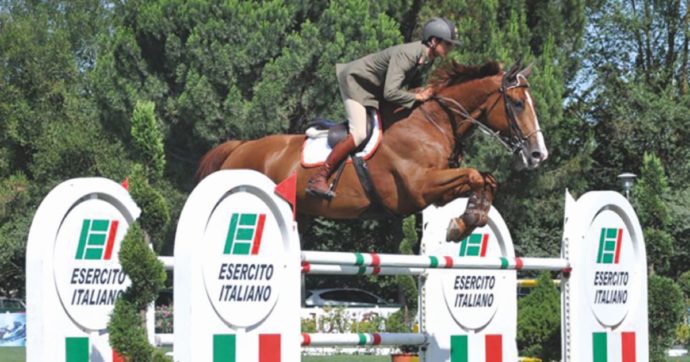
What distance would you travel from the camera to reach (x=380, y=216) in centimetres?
772

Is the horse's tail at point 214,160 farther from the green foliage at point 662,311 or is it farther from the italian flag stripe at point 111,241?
the green foliage at point 662,311

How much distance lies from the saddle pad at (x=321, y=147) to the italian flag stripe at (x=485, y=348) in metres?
1.28

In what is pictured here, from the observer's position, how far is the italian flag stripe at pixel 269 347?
5504 millimetres

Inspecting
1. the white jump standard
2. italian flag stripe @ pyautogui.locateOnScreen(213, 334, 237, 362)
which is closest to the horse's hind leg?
the white jump standard

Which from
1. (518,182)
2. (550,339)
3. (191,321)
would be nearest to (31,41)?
(518,182)

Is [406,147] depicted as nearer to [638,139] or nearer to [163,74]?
[163,74]

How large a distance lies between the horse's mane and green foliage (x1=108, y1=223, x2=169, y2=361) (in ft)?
9.29

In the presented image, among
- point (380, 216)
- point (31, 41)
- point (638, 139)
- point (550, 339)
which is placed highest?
point (31, 41)

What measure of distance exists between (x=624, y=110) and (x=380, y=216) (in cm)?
2231

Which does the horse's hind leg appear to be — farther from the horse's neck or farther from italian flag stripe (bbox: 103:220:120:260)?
italian flag stripe (bbox: 103:220:120:260)

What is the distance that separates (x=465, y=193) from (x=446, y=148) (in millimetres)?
402

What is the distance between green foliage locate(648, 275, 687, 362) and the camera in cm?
809

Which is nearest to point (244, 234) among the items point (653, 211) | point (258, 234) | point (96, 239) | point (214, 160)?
point (258, 234)

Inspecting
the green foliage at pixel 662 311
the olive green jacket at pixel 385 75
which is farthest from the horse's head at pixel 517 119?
the green foliage at pixel 662 311
